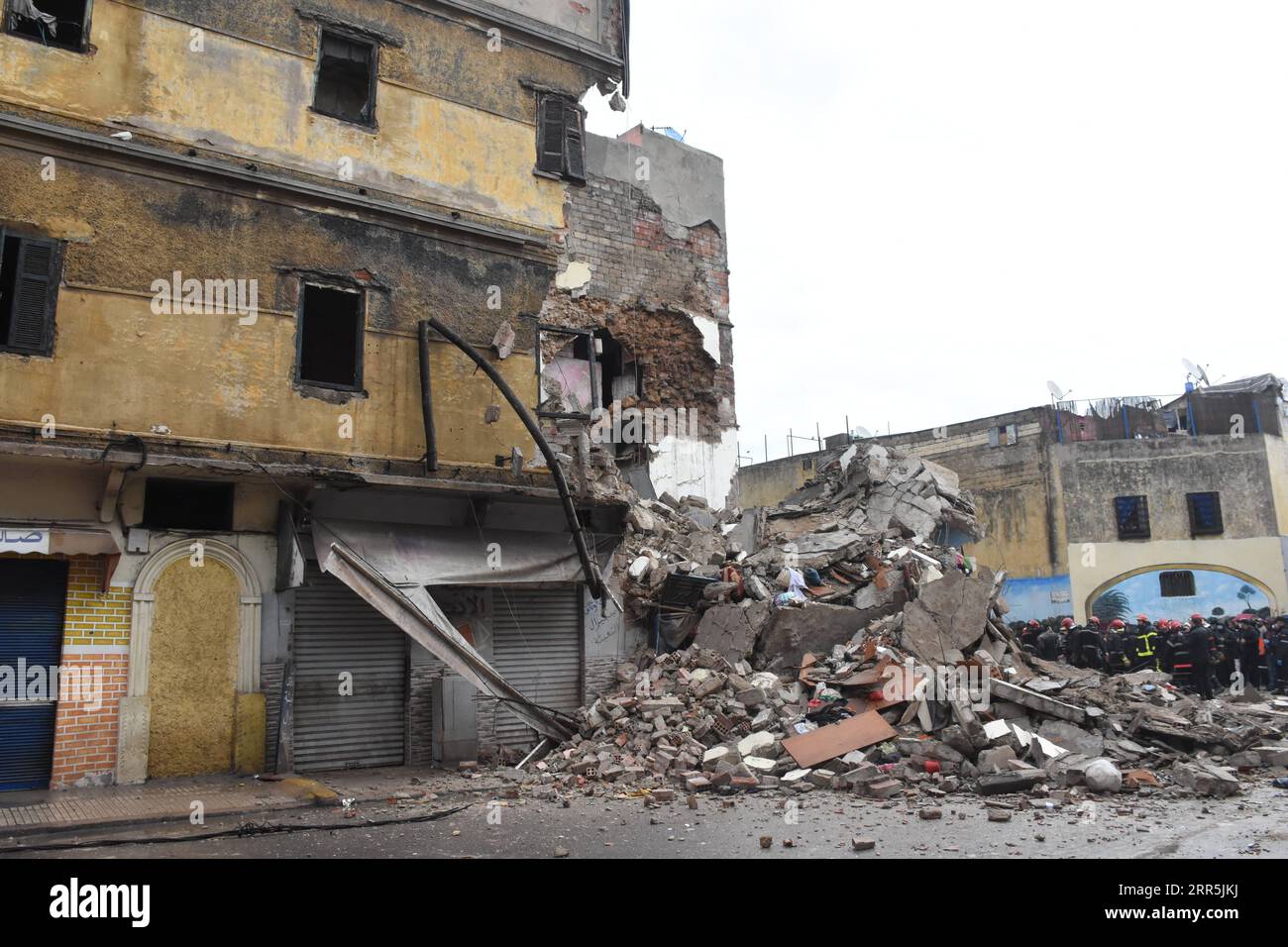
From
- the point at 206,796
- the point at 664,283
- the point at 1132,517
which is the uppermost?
the point at 664,283

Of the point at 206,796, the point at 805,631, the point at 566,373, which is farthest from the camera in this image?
the point at 566,373

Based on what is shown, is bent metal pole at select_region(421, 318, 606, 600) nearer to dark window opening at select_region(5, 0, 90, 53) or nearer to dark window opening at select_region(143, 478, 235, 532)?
dark window opening at select_region(143, 478, 235, 532)

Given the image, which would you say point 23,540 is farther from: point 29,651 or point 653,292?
point 653,292

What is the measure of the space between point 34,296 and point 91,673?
372cm

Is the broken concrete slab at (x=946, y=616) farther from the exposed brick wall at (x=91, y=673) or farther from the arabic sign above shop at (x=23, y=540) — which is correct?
the arabic sign above shop at (x=23, y=540)

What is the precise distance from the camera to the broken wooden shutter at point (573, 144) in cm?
1311

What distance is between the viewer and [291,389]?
416 inches

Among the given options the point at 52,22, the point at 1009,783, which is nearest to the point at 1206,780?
the point at 1009,783

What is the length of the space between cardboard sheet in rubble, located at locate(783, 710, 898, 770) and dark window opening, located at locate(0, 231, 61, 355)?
27.8ft

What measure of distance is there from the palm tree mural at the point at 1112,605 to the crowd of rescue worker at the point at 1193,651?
465 inches

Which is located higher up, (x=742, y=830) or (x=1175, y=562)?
(x=1175, y=562)

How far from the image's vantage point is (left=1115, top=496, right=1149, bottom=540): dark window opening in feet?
94.1

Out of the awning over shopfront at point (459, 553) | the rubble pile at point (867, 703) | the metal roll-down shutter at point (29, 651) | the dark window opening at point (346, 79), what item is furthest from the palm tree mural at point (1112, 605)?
the metal roll-down shutter at point (29, 651)
